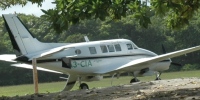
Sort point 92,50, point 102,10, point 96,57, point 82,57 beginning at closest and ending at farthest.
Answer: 1. point 102,10
2. point 82,57
3. point 92,50
4. point 96,57

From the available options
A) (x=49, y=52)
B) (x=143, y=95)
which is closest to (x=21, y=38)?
(x=49, y=52)

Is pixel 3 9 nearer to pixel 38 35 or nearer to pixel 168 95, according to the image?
pixel 168 95

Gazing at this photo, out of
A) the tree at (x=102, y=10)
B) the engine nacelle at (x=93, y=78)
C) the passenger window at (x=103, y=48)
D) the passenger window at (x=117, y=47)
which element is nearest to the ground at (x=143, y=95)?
the tree at (x=102, y=10)

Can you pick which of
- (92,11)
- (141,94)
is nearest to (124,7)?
(92,11)

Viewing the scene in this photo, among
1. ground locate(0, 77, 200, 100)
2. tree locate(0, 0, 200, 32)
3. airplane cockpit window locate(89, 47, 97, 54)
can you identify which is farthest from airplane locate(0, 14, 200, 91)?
tree locate(0, 0, 200, 32)

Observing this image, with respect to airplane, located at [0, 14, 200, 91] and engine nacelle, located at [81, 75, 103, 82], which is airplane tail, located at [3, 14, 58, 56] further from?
engine nacelle, located at [81, 75, 103, 82]

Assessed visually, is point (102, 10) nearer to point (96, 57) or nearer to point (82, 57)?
point (82, 57)

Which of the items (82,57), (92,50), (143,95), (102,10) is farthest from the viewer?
(92,50)

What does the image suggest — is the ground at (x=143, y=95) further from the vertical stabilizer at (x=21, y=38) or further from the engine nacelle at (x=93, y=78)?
the engine nacelle at (x=93, y=78)

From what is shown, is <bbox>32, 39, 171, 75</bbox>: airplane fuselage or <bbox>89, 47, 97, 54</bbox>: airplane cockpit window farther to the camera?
<bbox>89, 47, 97, 54</bbox>: airplane cockpit window

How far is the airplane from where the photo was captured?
28.9 meters

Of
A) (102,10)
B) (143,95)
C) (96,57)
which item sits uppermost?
(102,10)

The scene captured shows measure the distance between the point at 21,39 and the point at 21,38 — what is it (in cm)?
4

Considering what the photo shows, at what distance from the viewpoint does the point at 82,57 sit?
98.2 ft
